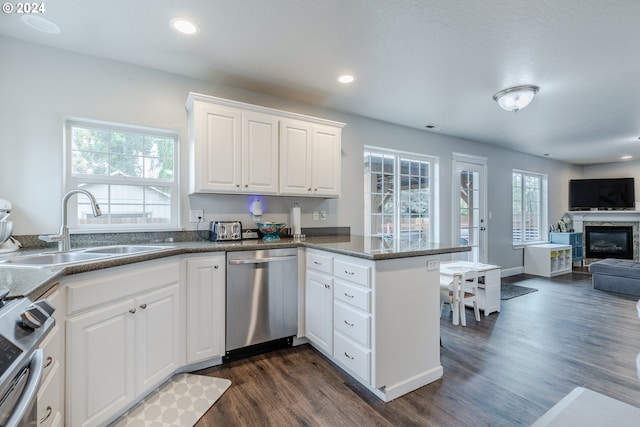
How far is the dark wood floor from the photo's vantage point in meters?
1.71

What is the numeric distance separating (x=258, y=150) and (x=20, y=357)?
2274 mm

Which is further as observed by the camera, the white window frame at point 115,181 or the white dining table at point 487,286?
the white dining table at point 487,286

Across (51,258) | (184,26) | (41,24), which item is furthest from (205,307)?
(41,24)

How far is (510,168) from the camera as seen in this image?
220 inches

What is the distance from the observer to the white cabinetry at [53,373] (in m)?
1.14

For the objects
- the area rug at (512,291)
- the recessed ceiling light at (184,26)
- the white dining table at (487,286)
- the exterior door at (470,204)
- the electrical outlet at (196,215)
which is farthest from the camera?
the exterior door at (470,204)

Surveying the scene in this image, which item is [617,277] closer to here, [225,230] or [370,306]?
[370,306]

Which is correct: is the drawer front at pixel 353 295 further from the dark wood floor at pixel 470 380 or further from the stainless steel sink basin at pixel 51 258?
the stainless steel sink basin at pixel 51 258

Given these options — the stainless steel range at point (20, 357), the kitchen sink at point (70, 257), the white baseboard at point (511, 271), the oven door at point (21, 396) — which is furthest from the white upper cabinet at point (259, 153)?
the white baseboard at point (511, 271)

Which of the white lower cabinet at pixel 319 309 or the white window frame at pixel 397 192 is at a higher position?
the white window frame at pixel 397 192

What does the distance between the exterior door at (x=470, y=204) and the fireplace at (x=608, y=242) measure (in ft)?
12.2

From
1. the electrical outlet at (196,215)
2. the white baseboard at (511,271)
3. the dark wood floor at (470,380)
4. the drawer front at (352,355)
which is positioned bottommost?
the dark wood floor at (470,380)

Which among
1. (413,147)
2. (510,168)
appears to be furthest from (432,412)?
(510,168)

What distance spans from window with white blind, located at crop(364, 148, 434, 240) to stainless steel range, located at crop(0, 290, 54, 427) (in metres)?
3.39
